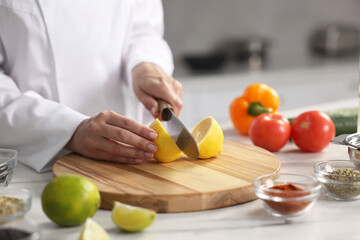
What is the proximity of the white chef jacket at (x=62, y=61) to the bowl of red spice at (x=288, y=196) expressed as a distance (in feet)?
1.87

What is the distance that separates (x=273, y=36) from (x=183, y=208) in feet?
10.9

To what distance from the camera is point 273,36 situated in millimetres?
4141

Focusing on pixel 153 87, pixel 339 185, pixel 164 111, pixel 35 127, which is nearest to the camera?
pixel 339 185

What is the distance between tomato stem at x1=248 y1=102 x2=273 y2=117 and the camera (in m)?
1.69

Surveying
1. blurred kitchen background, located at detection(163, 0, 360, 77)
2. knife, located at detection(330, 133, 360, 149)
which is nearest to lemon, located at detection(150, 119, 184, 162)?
knife, located at detection(330, 133, 360, 149)

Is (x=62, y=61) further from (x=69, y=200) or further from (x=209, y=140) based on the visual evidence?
(x=69, y=200)

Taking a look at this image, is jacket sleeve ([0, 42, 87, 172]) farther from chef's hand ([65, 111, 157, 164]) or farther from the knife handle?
the knife handle

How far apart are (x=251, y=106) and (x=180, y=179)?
0.66 m

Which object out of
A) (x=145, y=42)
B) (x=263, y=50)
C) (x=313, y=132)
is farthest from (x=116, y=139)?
(x=263, y=50)

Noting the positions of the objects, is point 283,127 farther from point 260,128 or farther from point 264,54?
point 264,54

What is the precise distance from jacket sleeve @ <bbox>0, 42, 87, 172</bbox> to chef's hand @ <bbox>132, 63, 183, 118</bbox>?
0.28 meters

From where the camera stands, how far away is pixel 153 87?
1547 mm

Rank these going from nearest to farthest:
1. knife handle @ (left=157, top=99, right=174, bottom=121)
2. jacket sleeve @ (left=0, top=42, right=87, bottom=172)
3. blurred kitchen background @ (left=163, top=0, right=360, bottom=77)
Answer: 1. jacket sleeve @ (left=0, top=42, right=87, bottom=172)
2. knife handle @ (left=157, top=99, right=174, bottom=121)
3. blurred kitchen background @ (left=163, top=0, right=360, bottom=77)

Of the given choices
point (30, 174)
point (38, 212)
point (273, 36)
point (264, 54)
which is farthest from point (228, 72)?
point (38, 212)
